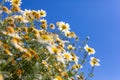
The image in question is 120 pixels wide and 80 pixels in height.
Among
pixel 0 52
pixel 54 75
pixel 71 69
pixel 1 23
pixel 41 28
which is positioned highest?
pixel 41 28

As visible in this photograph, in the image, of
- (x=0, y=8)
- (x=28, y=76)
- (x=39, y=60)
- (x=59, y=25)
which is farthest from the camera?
(x=59, y=25)

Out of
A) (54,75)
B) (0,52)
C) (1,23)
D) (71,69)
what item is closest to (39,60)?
(54,75)

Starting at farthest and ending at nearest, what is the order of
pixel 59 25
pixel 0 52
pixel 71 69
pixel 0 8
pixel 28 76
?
pixel 59 25 → pixel 71 69 → pixel 0 8 → pixel 28 76 → pixel 0 52

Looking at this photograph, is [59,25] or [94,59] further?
[94,59]

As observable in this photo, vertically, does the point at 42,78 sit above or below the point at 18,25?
below

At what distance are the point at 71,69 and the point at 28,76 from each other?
1.66 metres

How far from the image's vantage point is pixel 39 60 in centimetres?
441

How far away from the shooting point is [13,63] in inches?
160

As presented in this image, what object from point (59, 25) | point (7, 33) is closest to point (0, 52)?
point (7, 33)

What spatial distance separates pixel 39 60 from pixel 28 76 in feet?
1.37

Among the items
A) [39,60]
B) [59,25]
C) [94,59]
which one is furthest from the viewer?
[94,59]

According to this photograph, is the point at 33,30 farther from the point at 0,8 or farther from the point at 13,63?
the point at 13,63

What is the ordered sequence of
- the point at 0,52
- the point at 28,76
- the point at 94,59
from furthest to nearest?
the point at 94,59 < the point at 28,76 < the point at 0,52

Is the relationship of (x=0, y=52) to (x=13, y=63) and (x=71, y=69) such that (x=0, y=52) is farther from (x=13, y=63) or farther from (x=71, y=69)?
(x=71, y=69)
